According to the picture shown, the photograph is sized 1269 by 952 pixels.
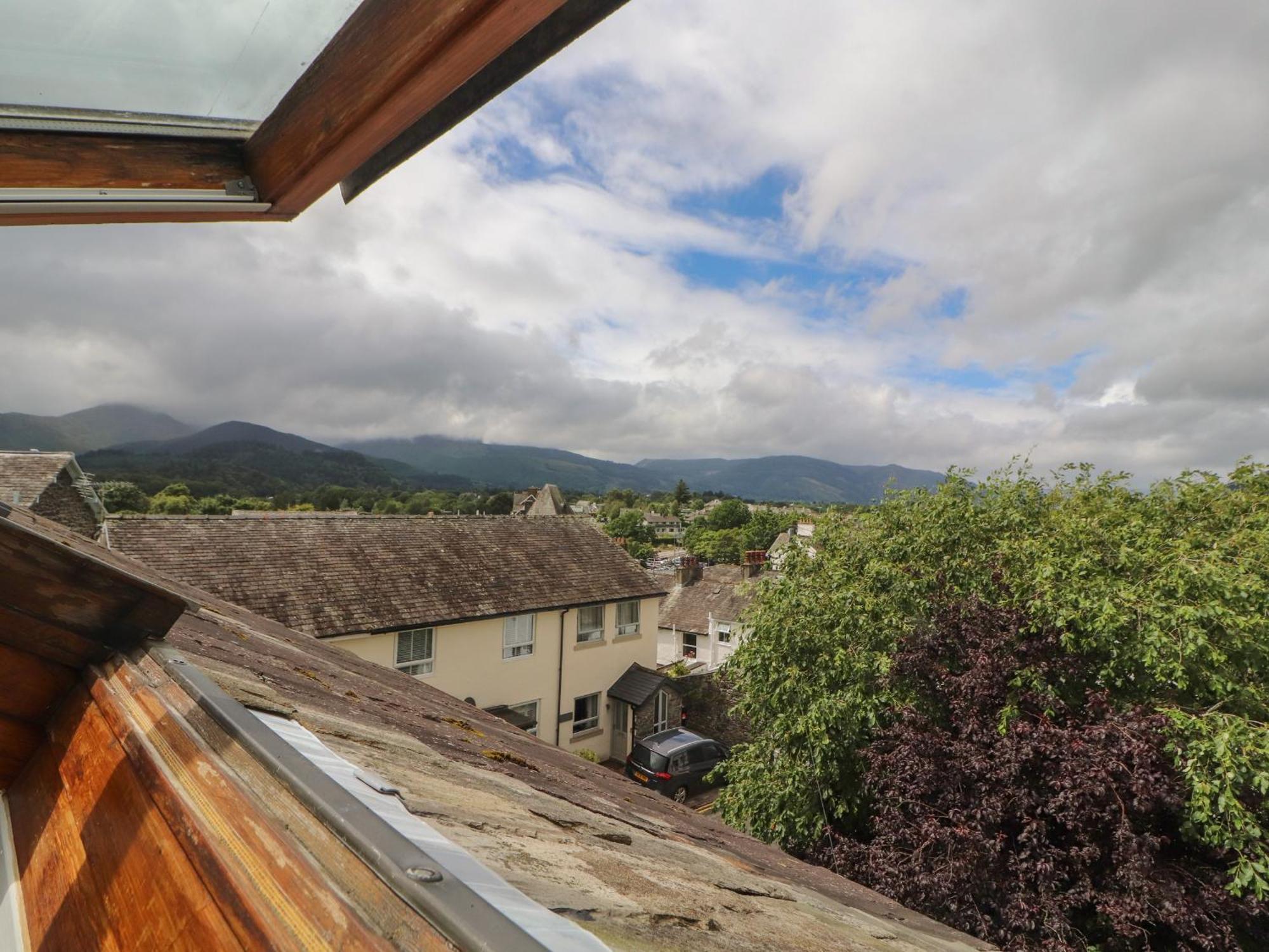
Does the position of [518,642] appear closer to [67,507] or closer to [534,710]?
[534,710]

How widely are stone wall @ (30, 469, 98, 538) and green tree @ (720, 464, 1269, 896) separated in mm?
18627

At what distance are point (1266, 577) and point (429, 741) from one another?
11.8 metres

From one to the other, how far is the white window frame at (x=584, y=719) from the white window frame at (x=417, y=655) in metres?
5.15

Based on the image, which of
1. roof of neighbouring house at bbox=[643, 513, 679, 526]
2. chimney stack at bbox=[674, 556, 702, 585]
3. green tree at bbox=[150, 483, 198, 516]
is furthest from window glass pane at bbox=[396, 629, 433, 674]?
roof of neighbouring house at bbox=[643, 513, 679, 526]

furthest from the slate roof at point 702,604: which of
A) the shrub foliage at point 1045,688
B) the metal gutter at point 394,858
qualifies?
the metal gutter at point 394,858

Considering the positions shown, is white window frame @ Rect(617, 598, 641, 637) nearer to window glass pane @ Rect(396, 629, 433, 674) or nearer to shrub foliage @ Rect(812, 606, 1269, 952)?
window glass pane @ Rect(396, 629, 433, 674)

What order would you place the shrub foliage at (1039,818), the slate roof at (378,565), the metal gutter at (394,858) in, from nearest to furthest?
1. the metal gutter at (394,858)
2. the shrub foliage at (1039,818)
3. the slate roof at (378,565)

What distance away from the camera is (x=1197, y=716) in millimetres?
7664

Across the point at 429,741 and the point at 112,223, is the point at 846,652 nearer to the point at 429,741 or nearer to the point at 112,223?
the point at 429,741

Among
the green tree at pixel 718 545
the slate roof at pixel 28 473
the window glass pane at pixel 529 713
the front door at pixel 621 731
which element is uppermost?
the slate roof at pixel 28 473

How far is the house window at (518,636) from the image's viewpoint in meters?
18.3

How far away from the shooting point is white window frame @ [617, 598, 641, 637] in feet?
69.9

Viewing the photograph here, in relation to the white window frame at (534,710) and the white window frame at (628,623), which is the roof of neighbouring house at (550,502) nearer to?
the white window frame at (628,623)

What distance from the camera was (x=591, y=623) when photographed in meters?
20.6
